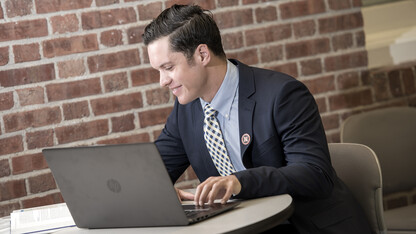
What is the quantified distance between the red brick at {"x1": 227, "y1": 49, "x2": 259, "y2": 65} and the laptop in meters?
1.41

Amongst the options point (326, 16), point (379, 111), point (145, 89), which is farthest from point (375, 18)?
point (145, 89)

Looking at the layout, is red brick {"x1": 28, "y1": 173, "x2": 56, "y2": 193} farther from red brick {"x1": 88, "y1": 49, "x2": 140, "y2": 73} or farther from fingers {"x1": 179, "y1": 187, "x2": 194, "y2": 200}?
fingers {"x1": 179, "y1": 187, "x2": 194, "y2": 200}

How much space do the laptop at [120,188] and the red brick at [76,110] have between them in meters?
1.10

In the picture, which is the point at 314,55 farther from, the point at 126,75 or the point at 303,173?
the point at 303,173

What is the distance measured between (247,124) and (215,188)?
425mm

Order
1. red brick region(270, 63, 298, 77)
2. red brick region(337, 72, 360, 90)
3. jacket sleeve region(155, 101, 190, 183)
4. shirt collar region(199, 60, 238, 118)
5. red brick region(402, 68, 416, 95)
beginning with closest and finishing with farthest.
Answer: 1. shirt collar region(199, 60, 238, 118)
2. jacket sleeve region(155, 101, 190, 183)
3. red brick region(270, 63, 298, 77)
4. red brick region(337, 72, 360, 90)
5. red brick region(402, 68, 416, 95)

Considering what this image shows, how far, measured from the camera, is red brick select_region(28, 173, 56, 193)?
8.80 feet

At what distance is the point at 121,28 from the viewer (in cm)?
278

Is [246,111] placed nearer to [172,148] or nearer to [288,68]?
[172,148]

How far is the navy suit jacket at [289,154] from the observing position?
1.71 meters

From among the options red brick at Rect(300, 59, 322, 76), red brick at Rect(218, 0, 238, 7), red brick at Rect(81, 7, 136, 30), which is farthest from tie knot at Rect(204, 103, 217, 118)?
red brick at Rect(300, 59, 322, 76)

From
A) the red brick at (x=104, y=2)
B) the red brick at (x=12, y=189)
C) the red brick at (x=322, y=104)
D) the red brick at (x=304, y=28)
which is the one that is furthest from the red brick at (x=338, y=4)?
the red brick at (x=12, y=189)

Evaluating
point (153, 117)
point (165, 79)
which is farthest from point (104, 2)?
point (165, 79)

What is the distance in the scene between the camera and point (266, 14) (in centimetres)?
301
